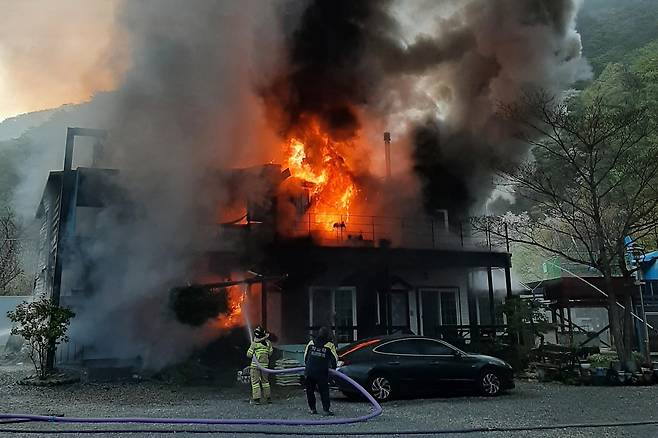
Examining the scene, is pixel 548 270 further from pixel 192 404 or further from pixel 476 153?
pixel 192 404

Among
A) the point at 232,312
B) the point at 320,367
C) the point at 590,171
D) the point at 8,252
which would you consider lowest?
the point at 320,367

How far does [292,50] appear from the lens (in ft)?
65.0

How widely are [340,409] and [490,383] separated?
3.72 metres

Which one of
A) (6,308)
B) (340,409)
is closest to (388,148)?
(340,409)

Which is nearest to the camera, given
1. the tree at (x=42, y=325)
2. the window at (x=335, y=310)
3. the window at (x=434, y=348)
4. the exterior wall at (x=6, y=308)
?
the window at (x=434, y=348)

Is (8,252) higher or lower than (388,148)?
lower

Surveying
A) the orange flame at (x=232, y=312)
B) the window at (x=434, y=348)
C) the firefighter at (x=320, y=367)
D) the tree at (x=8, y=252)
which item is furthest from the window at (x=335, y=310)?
the tree at (x=8, y=252)

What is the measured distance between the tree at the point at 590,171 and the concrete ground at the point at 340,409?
390cm

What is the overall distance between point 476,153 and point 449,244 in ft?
13.2

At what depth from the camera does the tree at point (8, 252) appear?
3253cm

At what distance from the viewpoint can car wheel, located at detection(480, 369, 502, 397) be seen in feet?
36.8

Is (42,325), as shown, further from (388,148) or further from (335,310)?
(388,148)

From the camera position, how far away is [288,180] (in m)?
18.4

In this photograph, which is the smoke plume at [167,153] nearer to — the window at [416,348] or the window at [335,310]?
the window at [335,310]
